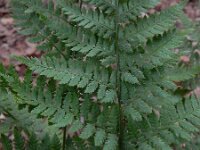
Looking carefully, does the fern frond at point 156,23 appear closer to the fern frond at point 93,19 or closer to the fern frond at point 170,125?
the fern frond at point 93,19

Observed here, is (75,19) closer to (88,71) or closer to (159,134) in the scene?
(88,71)

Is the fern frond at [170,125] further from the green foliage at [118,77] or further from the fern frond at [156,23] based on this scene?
Answer: the fern frond at [156,23]

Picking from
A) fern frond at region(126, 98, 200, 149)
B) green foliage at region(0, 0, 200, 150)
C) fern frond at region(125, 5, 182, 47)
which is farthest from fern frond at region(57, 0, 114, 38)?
fern frond at region(126, 98, 200, 149)

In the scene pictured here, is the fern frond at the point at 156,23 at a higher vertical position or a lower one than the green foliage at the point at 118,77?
higher

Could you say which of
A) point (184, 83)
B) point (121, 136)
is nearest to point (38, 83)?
point (121, 136)

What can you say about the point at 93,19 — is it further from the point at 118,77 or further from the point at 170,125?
the point at 170,125

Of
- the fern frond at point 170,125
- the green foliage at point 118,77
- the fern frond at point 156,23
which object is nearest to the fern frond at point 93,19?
the green foliage at point 118,77

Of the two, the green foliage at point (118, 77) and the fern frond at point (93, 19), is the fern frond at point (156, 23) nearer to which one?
the green foliage at point (118, 77)

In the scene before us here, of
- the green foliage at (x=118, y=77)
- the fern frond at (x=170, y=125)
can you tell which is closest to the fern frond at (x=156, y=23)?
the green foliage at (x=118, y=77)

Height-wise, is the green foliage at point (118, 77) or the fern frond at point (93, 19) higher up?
the fern frond at point (93, 19)

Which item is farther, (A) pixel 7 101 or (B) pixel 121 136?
(A) pixel 7 101

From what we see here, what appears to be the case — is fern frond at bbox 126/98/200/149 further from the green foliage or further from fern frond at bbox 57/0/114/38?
fern frond at bbox 57/0/114/38
